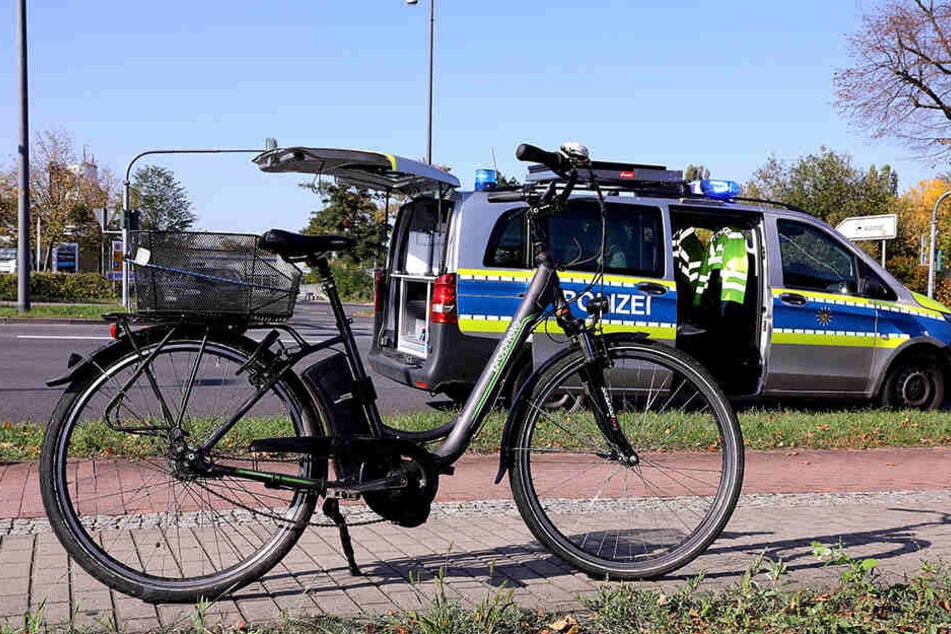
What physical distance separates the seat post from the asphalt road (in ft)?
0.17

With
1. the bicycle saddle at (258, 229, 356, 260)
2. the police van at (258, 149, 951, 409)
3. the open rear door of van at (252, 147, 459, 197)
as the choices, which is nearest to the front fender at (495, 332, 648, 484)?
the bicycle saddle at (258, 229, 356, 260)

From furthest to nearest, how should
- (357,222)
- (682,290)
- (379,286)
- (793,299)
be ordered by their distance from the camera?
(357,222), (682,290), (793,299), (379,286)

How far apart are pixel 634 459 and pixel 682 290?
6.13m

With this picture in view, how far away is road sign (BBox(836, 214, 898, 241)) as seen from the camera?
54.9ft

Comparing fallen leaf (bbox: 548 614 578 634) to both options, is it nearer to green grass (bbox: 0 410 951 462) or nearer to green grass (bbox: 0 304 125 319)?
green grass (bbox: 0 410 951 462)

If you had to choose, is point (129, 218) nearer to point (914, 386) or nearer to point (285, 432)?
point (914, 386)

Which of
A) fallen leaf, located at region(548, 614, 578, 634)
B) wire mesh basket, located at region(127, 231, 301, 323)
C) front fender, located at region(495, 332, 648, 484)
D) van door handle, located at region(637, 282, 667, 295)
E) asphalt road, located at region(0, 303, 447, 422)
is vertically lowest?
asphalt road, located at region(0, 303, 447, 422)

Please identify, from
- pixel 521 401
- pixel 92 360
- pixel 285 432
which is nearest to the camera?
pixel 92 360

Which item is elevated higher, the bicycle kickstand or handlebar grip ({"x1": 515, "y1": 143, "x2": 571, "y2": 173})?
handlebar grip ({"x1": 515, "y1": 143, "x2": 571, "y2": 173})

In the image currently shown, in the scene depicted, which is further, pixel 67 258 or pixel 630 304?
pixel 67 258

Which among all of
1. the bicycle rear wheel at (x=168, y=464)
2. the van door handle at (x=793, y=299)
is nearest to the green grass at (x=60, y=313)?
the van door handle at (x=793, y=299)

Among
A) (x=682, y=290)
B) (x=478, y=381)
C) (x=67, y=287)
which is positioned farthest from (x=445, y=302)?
(x=67, y=287)

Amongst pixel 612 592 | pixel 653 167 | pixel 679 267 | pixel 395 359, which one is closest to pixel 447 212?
pixel 395 359

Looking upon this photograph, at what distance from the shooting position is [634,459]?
4160 mm
